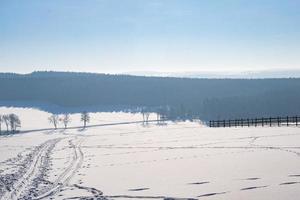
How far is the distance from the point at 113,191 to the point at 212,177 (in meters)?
3.54

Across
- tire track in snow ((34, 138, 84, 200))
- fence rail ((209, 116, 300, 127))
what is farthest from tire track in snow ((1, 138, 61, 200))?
fence rail ((209, 116, 300, 127))

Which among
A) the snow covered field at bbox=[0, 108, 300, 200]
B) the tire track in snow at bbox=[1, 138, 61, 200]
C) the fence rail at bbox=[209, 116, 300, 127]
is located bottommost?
the tire track in snow at bbox=[1, 138, 61, 200]

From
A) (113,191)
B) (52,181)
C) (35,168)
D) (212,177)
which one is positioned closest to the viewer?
(113,191)

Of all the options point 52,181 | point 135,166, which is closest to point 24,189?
point 52,181

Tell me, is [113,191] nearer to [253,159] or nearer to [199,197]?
[199,197]

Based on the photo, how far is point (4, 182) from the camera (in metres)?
16.2

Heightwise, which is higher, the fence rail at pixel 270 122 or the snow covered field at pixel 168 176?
the fence rail at pixel 270 122

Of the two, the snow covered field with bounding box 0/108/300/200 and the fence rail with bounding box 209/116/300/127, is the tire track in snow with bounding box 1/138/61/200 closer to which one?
the snow covered field with bounding box 0/108/300/200

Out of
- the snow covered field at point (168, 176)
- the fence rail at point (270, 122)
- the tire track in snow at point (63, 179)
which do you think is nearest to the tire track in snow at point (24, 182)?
the snow covered field at point (168, 176)

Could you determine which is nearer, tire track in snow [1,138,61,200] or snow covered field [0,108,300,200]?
snow covered field [0,108,300,200]

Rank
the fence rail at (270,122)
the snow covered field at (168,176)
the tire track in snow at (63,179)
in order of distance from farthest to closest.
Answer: the fence rail at (270,122)
the tire track in snow at (63,179)
the snow covered field at (168,176)

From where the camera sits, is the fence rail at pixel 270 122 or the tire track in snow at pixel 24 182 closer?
the tire track in snow at pixel 24 182

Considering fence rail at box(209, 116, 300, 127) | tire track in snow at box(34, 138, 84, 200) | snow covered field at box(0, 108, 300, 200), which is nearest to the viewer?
snow covered field at box(0, 108, 300, 200)

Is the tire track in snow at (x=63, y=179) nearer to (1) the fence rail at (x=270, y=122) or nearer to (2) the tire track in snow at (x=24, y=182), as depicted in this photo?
(2) the tire track in snow at (x=24, y=182)
